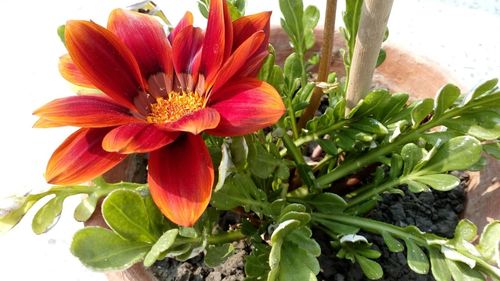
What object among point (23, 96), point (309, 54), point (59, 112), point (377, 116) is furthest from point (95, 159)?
point (23, 96)

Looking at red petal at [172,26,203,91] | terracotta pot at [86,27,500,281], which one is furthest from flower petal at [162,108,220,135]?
terracotta pot at [86,27,500,281]

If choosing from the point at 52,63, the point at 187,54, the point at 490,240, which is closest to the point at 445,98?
the point at 490,240

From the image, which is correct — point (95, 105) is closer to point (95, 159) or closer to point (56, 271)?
point (95, 159)

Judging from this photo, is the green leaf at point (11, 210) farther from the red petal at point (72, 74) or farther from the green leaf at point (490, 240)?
the green leaf at point (490, 240)

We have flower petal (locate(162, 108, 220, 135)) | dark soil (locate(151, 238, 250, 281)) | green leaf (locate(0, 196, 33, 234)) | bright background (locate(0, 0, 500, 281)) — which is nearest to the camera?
flower petal (locate(162, 108, 220, 135))

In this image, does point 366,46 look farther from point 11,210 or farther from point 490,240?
point 11,210

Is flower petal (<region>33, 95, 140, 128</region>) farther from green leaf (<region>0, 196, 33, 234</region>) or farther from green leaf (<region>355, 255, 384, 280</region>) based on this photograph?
green leaf (<region>355, 255, 384, 280</region>)

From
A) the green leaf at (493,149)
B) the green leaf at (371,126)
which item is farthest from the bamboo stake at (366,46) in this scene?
the green leaf at (493,149)
